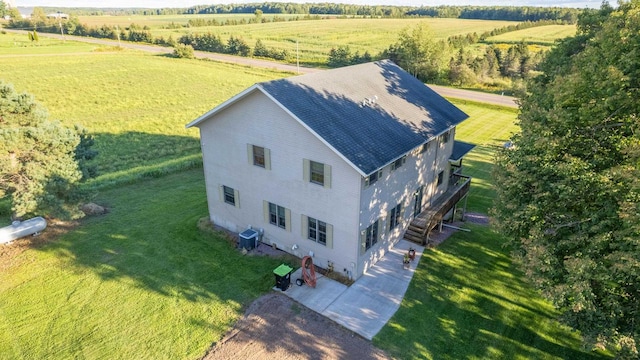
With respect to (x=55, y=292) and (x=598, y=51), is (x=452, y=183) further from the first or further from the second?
(x=55, y=292)

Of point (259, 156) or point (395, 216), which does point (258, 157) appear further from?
point (395, 216)

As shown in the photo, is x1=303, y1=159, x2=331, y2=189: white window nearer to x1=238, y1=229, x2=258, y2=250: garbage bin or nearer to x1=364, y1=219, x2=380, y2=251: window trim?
x1=364, y1=219, x2=380, y2=251: window trim

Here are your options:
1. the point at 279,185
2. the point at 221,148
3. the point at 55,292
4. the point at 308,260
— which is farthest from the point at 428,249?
the point at 55,292

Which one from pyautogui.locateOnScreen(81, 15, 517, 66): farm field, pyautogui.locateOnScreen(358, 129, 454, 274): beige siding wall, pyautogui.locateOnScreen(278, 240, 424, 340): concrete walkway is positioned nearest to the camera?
pyautogui.locateOnScreen(278, 240, 424, 340): concrete walkway

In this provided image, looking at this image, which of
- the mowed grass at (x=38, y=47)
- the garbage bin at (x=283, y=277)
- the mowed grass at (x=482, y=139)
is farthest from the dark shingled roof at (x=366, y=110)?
the mowed grass at (x=38, y=47)

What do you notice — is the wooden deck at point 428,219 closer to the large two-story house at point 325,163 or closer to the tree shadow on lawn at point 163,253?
the large two-story house at point 325,163

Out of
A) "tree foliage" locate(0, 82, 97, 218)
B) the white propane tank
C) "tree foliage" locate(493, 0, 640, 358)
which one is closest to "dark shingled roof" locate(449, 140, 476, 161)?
"tree foliage" locate(493, 0, 640, 358)

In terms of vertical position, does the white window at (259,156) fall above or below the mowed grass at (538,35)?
below
